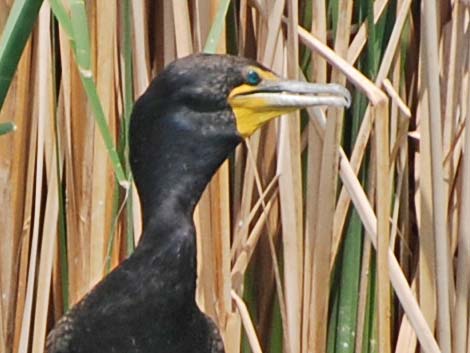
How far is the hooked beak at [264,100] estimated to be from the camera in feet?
4.33

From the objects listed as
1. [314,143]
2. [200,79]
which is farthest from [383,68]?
[200,79]

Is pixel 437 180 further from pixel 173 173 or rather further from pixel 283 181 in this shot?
pixel 173 173

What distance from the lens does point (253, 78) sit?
1.34 m

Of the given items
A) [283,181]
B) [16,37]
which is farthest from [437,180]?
[16,37]

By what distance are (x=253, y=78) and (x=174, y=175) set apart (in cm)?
14

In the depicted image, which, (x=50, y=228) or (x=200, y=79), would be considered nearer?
(x=200, y=79)

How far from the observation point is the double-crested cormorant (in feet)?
4.36

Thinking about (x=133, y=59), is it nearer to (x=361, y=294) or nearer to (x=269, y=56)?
(x=269, y=56)

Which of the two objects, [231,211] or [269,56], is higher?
[269,56]

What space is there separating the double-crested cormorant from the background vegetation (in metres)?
0.23

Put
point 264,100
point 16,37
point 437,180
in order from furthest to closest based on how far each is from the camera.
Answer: point 437,180, point 264,100, point 16,37

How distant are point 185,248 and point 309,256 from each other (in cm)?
41

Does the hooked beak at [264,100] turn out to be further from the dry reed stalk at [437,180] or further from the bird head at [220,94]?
the dry reed stalk at [437,180]

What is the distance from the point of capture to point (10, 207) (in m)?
1.74
